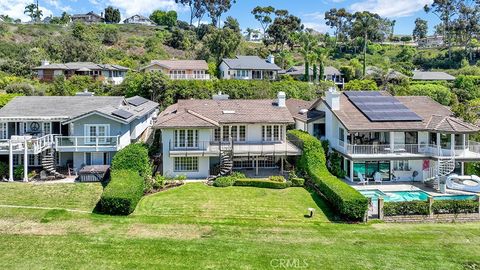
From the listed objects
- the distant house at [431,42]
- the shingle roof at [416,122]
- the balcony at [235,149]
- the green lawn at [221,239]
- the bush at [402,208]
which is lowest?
the green lawn at [221,239]

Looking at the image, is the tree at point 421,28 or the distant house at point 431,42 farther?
the tree at point 421,28

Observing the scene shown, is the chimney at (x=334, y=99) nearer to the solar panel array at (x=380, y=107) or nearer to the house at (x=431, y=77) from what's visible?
the solar panel array at (x=380, y=107)

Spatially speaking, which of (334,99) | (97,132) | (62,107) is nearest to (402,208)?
(334,99)

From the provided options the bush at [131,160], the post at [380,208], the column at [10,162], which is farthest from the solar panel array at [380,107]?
the column at [10,162]

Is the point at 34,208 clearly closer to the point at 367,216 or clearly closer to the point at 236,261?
the point at 236,261

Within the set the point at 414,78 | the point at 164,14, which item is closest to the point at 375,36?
the point at 414,78

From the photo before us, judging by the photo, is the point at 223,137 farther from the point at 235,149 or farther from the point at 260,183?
the point at 260,183
